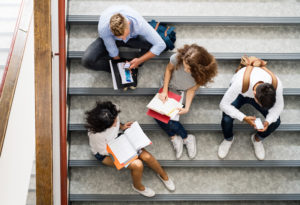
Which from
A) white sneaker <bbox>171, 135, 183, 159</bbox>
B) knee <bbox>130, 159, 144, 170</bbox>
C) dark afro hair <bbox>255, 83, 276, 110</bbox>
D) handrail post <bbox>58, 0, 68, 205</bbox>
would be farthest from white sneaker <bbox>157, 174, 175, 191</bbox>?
dark afro hair <bbox>255, 83, 276, 110</bbox>

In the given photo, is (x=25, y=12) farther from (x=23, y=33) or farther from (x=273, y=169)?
(x=273, y=169)

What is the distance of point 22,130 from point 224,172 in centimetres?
234

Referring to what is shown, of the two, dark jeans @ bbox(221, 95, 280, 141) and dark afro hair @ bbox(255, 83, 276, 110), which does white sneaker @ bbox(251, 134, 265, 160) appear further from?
dark afro hair @ bbox(255, 83, 276, 110)

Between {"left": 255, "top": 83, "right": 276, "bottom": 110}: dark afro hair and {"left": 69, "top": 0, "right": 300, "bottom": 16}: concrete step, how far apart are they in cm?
118

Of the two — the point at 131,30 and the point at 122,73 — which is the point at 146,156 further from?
the point at 131,30

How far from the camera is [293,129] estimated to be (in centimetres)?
312

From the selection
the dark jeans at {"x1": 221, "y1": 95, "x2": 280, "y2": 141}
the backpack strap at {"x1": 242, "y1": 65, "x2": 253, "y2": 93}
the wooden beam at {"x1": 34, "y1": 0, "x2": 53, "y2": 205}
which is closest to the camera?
the wooden beam at {"x1": 34, "y1": 0, "x2": 53, "y2": 205}

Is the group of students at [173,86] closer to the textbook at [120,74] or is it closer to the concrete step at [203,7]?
the textbook at [120,74]

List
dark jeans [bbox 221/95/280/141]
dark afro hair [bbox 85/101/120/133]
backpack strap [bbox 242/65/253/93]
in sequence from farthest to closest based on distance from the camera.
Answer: dark jeans [bbox 221/95/280/141], backpack strap [bbox 242/65/253/93], dark afro hair [bbox 85/101/120/133]

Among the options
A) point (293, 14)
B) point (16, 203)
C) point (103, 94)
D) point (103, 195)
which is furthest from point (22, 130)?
point (293, 14)

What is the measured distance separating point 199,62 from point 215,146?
1.24 metres

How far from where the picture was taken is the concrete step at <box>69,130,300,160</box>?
10.5 ft

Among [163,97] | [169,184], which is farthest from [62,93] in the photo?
[169,184]

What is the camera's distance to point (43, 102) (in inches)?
90.1
